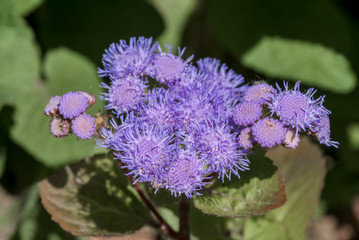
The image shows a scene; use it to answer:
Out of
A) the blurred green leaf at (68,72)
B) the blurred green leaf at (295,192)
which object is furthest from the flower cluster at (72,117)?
the blurred green leaf at (68,72)

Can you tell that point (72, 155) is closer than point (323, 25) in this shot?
Yes

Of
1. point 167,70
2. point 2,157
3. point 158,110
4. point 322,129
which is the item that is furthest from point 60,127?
point 2,157

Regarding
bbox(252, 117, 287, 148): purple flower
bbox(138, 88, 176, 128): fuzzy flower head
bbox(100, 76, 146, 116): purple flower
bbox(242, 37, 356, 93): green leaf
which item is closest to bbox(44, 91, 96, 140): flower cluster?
bbox(100, 76, 146, 116): purple flower

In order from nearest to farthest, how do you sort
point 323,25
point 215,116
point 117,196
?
point 215,116 → point 117,196 → point 323,25

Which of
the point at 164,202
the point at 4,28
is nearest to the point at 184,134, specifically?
the point at 164,202

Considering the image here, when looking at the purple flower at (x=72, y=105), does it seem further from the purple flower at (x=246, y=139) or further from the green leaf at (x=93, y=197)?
the purple flower at (x=246, y=139)

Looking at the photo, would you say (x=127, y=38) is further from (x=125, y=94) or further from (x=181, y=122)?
(x=181, y=122)

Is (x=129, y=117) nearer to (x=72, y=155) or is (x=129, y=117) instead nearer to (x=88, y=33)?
(x=72, y=155)
